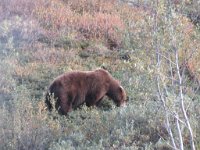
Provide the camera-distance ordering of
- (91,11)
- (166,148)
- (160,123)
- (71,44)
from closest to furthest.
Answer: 1. (166,148)
2. (160,123)
3. (71,44)
4. (91,11)

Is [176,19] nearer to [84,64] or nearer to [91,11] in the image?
[84,64]

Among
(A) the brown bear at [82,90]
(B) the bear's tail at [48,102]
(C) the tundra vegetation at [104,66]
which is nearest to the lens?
(C) the tundra vegetation at [104,66]

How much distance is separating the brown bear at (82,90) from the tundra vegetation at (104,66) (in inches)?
8.3

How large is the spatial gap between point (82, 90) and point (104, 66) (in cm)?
201

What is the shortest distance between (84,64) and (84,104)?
2.09 m

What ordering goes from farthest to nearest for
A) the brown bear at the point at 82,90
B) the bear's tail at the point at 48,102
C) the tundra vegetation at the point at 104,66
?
1. the brown bear at the point at 82,90
2. the bear's tail at the point at 48,102
3. the tundra vegetation at the point at 104,66

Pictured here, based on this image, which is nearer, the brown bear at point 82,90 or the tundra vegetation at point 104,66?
the tundra vegetation at point 104,66

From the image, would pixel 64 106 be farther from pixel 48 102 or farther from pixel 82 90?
pixel 82 90

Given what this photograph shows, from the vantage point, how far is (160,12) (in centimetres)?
633

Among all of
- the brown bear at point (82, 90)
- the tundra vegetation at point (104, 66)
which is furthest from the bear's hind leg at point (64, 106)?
the tundra vegetation at point (104, 66)

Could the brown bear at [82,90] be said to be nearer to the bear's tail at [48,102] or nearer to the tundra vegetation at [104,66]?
the bear's tail at [48,102]

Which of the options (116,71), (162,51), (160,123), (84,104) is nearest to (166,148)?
(160,123)

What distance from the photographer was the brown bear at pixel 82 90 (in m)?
9.71

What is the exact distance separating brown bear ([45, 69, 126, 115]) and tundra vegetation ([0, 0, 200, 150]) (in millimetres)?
212
